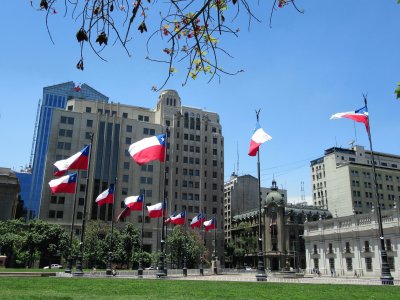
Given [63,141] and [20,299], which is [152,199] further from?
[20,299]

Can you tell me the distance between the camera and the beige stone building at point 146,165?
89.7 meters

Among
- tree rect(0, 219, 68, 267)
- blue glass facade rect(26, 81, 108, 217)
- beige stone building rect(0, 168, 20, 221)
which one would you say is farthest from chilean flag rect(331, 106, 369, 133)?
blue glass facade rect(26, 81, 108, 217)

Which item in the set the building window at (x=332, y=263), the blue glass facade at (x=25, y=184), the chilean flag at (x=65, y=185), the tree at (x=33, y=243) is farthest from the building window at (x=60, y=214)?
the blue glass facade at (x=25, y=184)

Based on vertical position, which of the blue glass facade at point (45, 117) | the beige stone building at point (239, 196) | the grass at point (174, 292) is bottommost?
the grass at point (174, 292)

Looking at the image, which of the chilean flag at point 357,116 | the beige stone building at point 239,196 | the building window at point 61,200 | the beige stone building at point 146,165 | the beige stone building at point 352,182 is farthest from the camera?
the beige stone building at point 239,196

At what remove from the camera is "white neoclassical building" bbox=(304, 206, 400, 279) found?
4991 cm

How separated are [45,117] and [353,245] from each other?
15168 cm

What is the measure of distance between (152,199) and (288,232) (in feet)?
122

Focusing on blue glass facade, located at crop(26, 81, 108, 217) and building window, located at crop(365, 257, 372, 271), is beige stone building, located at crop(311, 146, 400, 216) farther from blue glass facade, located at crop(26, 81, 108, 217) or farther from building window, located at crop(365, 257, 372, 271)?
blue glass facade, located at crop(26, 81, 108, 217)

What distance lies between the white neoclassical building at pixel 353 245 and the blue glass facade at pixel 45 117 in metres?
117

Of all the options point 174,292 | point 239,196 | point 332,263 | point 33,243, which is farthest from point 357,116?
point 239,196

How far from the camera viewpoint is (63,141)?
91.1 m

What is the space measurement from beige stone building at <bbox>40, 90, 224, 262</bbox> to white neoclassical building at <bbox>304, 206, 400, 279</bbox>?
38.6m

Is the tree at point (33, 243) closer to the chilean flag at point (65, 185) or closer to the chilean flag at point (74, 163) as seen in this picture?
the chilean flag at point (65, 185)
